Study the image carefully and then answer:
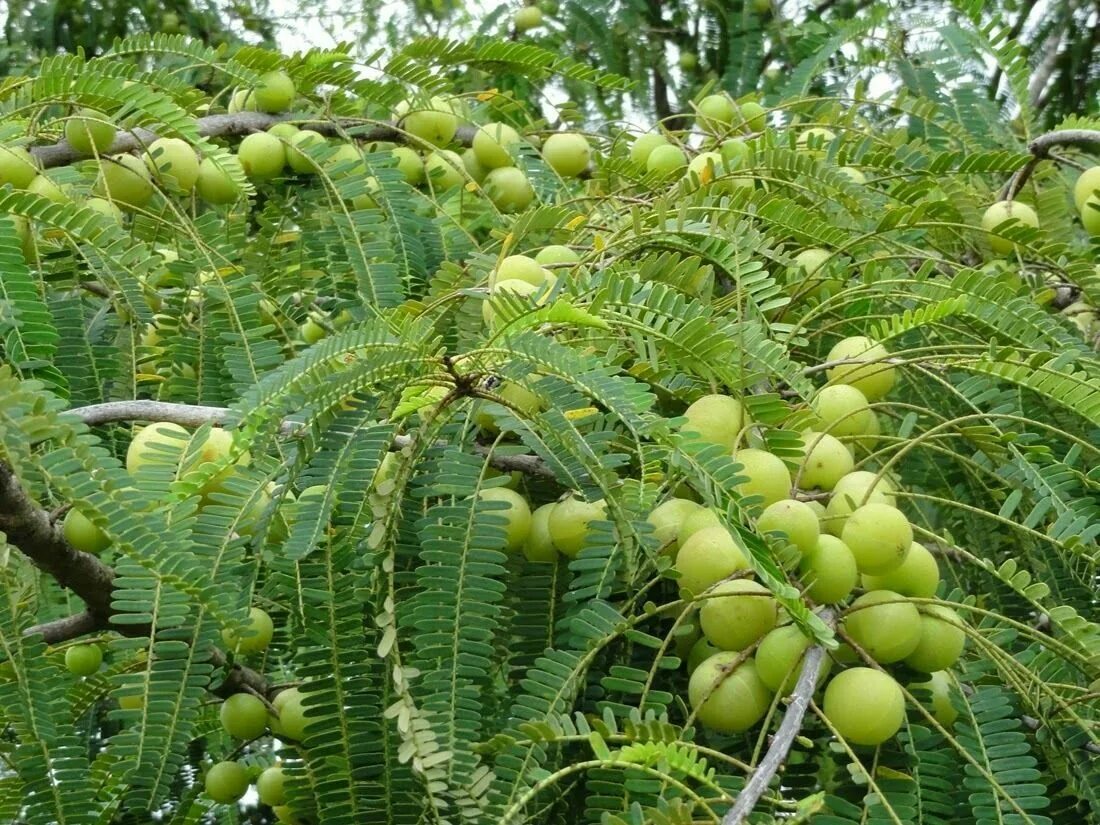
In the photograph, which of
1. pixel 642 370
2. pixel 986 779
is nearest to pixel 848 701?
pixel 986 779

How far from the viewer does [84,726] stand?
183 centimetres

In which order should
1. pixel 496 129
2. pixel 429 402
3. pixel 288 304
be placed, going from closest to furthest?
pixel 429 402
pixel 288 304
pixel 496 129

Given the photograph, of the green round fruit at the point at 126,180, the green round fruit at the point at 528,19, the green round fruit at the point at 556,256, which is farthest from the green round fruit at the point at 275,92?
the green round fruit at the point at 528,19

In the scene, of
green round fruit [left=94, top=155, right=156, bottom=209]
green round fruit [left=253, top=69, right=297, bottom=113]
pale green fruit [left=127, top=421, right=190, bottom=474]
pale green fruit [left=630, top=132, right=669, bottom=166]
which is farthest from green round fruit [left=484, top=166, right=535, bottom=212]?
pale green fruit [left=127, top=421, right=190, bottom=474]

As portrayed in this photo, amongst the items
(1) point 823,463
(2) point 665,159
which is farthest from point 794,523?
(2) point 665,159

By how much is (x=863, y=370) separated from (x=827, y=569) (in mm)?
352

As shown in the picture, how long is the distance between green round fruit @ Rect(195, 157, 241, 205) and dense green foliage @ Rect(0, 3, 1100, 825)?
0.14m

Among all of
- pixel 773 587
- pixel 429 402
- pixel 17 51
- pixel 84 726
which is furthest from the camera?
pixel 17 51

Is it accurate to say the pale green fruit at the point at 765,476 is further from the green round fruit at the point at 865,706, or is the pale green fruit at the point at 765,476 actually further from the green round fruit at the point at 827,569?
the green round fruit at the point at 865,706

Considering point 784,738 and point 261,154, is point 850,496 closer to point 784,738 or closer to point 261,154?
point 784,738

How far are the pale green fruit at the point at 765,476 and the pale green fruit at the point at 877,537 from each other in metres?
0.07

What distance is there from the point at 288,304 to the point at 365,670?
35.6 inches

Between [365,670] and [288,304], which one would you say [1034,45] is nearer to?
[288,304]

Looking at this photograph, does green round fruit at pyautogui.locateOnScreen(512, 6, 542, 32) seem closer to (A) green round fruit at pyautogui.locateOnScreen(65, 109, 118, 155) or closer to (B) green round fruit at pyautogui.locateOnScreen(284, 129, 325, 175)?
(B) green round fruit at pyautogui.locateOnScreen(284, 129, 325, 175)
